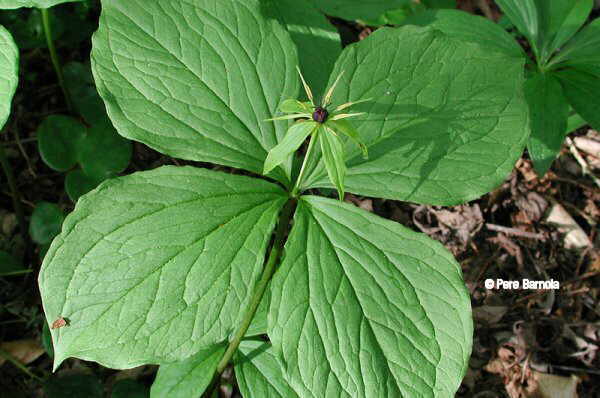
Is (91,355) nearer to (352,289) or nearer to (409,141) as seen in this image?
(352,289)

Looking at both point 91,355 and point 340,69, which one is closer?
point 91,355

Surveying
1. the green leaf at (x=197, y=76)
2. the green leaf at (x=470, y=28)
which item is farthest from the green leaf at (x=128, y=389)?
the green leaf at (x=470, y=28)

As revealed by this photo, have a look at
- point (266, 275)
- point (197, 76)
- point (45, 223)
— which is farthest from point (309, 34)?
point (45, 223)

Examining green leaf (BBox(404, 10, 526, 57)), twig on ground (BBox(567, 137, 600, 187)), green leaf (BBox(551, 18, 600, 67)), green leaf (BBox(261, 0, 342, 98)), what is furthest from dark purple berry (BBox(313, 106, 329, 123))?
twig on ground (BBox(567, 137, 600, 187))

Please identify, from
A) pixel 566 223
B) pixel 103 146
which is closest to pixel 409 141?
pixel 103 146

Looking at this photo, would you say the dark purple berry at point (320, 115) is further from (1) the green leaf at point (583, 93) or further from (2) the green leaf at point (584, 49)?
(2) the green leaf at point (584, 49)

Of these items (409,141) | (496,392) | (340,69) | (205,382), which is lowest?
(496,392)

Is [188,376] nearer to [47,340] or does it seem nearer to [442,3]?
[47,340]
